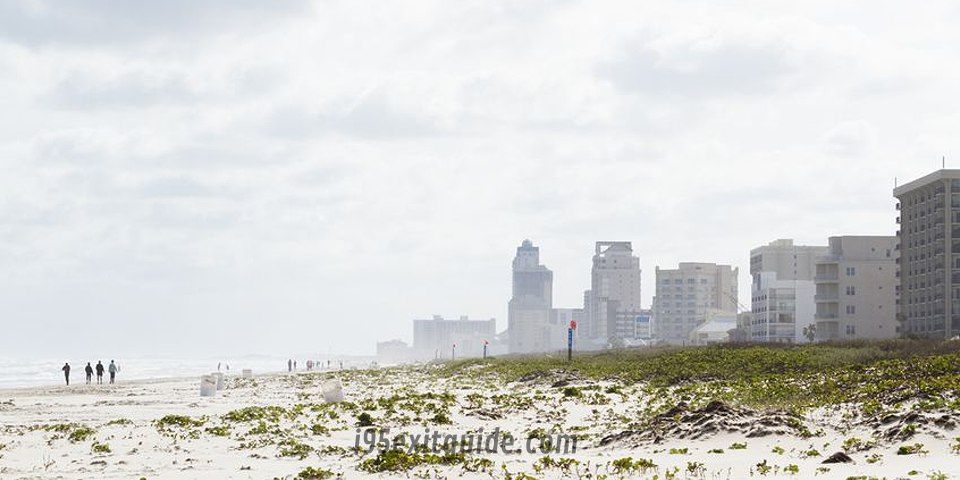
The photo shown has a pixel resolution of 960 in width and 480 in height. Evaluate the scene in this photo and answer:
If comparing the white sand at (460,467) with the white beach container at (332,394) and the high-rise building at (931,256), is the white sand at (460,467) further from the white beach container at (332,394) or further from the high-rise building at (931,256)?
the high-rise building at (931,256)

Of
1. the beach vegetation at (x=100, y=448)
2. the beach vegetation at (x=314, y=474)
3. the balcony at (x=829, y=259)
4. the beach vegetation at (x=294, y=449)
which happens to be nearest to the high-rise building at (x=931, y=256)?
the balcony at (x=829, y=259)

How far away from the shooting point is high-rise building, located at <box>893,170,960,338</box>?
143000 millimetres

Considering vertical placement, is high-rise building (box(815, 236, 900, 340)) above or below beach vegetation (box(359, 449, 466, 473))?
above

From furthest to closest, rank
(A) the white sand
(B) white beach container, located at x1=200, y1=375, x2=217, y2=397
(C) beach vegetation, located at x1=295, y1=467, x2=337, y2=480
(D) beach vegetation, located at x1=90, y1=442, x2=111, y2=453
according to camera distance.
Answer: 1. (B) white beach container, located at x1=200, y1=375, x2=217, y2=397
2. (D) beach vegetation, located at x1=90, y1=442, x2=111, y2=453
3. (C) beach vegetation, located at x1=295, y1=467, x2=337, y2=480
4. (A) the white sand

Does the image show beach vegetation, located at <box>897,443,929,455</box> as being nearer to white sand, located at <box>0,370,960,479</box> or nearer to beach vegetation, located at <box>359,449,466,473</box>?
white sand, located at <box>0,370,960,479</box>

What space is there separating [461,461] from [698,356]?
98.2 feet

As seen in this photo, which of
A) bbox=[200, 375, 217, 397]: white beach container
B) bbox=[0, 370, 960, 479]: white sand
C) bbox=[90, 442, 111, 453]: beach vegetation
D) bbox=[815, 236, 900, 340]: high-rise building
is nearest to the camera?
bbox=[0, 370, 960, 479]: white sand

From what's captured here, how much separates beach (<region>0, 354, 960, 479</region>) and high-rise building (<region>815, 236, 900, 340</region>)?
482 feet

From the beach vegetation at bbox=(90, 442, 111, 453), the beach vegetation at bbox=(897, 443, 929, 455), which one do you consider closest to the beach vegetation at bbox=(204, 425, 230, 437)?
the beach vegetation at bbox=(90, 442, 111, 453)

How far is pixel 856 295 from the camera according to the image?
16925 cm

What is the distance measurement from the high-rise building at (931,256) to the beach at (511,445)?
125 m

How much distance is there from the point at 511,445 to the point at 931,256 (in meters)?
142

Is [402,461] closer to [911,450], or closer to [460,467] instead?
[460,467]

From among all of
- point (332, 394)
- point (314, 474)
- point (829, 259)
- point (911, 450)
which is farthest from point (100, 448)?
point (829, 259)
